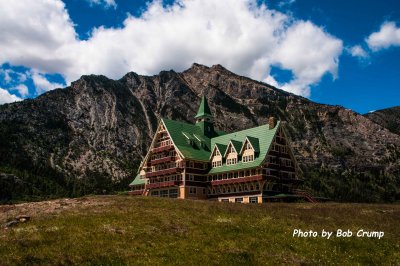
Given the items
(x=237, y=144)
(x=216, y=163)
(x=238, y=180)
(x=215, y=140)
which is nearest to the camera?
(x=238, y=180)

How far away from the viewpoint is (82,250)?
Answer: 26.3 metres

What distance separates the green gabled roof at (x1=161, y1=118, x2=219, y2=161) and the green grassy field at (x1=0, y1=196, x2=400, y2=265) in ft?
133

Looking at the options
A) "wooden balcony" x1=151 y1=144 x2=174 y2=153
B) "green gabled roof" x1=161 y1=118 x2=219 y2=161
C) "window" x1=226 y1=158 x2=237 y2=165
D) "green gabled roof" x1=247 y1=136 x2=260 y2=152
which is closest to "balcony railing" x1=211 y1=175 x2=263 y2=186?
"window" x1=226 y1=158 x2=237 y2=165

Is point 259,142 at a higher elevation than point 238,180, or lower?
higher

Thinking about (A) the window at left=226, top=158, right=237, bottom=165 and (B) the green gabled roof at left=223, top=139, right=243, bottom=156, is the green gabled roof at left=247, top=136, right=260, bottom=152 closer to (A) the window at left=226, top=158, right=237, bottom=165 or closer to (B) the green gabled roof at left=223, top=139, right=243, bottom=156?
(B) the green gabled roof at left=223, top=139, right=243, bottom=156

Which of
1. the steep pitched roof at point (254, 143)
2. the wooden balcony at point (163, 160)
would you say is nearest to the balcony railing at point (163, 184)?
the wooden balcony at point (163, 160)

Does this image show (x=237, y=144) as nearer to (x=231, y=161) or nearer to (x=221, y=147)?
(x=231, y=161)

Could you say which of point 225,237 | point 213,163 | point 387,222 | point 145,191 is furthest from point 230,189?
point 225,237

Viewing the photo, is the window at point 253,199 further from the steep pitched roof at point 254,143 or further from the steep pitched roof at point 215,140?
the steep pitched roof at point 254,143

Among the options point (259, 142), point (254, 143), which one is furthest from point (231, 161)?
point (259, 142)

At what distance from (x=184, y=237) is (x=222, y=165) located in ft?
171

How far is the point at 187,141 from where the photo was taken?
8856 cm

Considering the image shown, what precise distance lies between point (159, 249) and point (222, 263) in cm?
486

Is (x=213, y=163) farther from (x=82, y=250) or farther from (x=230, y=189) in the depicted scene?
(x=82, y=250)
